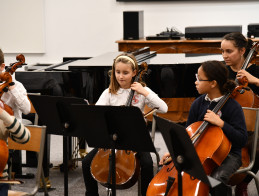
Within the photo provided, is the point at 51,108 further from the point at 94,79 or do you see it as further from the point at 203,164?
the point at 94,79

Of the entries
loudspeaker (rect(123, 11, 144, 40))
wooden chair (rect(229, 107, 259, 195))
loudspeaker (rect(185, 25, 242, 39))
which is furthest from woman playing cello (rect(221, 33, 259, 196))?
loudspeaker (rect(123, 11, 144, 40))

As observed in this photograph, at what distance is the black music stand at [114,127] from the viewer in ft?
7.68

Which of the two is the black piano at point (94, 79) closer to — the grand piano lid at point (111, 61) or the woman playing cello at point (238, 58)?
the grand piano lid at point (111, 61)

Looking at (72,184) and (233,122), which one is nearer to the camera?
(233,122)

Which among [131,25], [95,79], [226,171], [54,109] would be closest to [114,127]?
[54,109]

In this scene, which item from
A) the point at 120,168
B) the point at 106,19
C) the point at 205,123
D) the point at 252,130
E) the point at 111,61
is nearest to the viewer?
the point at 205,123

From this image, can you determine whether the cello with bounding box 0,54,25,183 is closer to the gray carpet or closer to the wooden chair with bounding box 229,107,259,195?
the gray carpet

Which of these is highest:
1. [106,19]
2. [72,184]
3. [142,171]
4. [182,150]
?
[106,19]

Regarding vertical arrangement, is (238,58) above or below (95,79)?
above

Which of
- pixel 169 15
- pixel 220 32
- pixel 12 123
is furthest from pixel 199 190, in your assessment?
pixel 169 15

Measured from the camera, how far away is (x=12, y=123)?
2.21 m

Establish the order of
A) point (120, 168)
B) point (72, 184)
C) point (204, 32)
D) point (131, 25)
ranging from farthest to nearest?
1. point (131, 25)
2. point (204, 32)
3. point (72, 184)
4. point (120, 168)

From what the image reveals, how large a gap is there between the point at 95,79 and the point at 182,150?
1.86 m

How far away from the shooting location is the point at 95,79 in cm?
386
